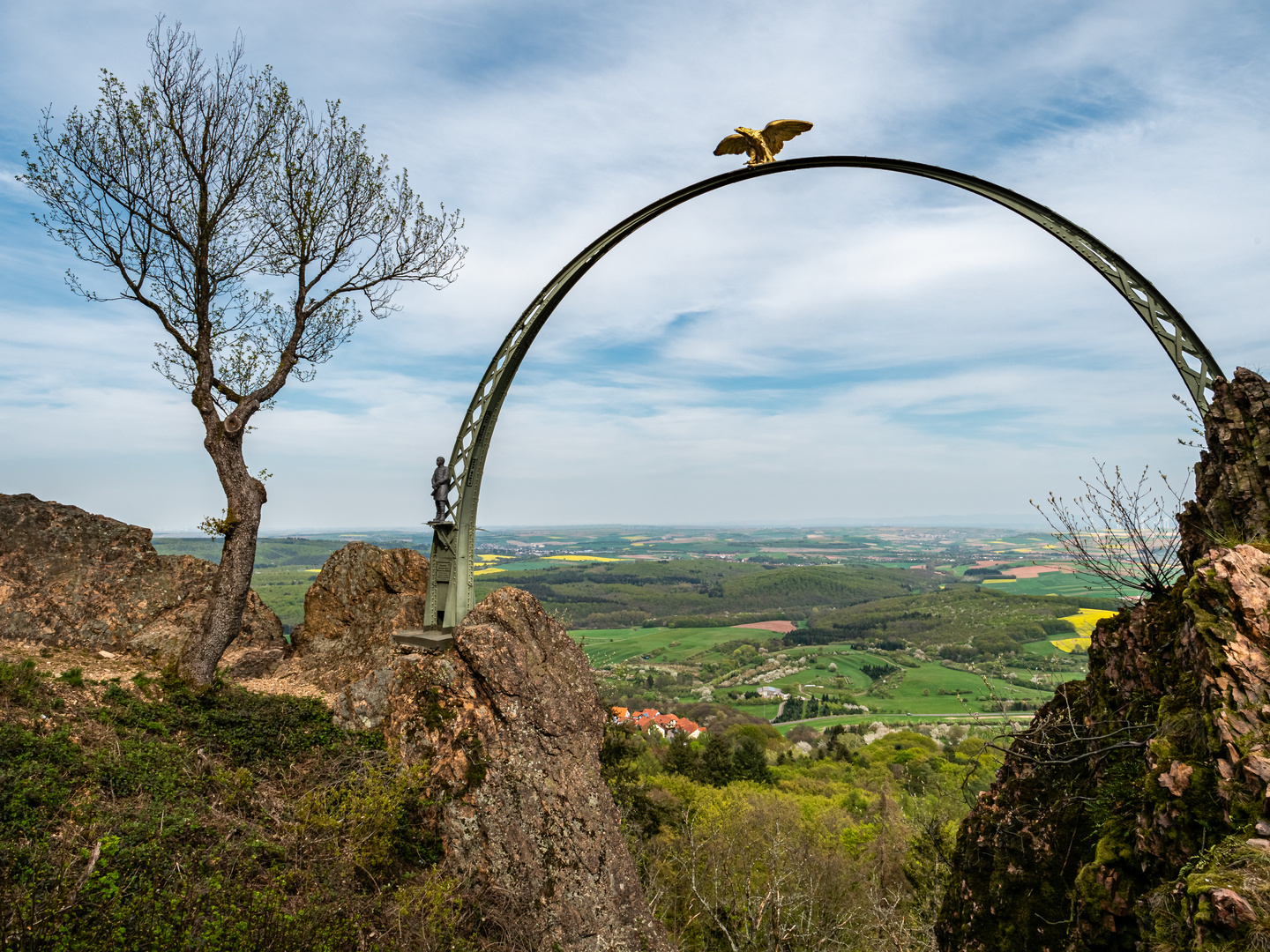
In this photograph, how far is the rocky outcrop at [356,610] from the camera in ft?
33.3

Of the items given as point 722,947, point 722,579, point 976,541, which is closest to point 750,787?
point 722,947

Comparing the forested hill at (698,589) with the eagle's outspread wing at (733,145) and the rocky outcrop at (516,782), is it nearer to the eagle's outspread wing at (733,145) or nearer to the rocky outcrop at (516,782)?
the rocky outcrop at (516,782)

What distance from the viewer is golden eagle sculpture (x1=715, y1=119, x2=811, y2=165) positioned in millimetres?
7000

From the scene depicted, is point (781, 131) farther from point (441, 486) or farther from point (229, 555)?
point (229, 555)

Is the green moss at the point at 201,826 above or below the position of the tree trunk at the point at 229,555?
below

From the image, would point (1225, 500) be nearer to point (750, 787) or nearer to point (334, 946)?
point (334, 946)

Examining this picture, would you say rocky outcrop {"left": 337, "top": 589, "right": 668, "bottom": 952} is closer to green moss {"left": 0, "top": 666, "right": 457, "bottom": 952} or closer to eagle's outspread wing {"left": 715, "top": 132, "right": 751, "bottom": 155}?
green moss {"left": 0, "top": 666, "right": 457, "bottom": 952}

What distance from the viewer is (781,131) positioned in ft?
23.2

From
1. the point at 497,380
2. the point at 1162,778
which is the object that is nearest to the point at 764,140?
the point at 497,380

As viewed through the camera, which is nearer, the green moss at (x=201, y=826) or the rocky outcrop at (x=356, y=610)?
the green moss at (x=201, y=826)

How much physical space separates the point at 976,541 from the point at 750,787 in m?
179

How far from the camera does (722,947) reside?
14.3 m

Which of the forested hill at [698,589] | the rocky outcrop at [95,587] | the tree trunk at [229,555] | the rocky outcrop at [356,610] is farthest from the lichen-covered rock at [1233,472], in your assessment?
the forested hill at [698,589]

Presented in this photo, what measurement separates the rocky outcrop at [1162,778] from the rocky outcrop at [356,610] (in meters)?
8.72
